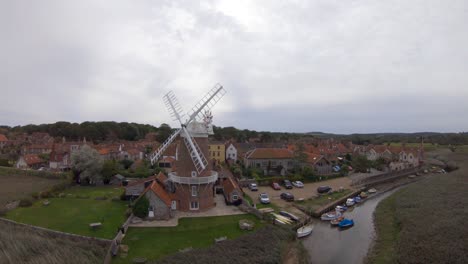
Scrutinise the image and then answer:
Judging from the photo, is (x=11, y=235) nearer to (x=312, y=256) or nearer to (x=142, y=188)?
(x=142, y=188)

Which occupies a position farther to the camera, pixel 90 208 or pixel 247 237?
pixel 90 208

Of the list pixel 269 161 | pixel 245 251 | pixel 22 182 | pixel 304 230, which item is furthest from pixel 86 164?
pixel 269 161

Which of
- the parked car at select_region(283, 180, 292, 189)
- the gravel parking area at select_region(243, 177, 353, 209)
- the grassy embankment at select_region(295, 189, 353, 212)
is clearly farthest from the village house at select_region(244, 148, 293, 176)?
the grassy embankment at select_region(295, 189, 353, 212)

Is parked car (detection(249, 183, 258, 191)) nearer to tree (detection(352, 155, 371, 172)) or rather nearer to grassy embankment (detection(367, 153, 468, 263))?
grassy embankment (detection(367, 153, 468, 263))

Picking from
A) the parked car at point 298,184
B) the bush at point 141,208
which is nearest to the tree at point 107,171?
the bush at point 141,208

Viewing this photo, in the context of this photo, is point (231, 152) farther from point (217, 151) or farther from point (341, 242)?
point (341, 242)


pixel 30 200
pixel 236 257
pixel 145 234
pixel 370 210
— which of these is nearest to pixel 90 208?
pixel 30 200
